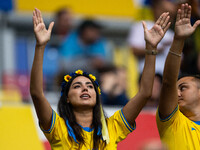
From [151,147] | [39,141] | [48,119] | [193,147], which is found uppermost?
[151,147]

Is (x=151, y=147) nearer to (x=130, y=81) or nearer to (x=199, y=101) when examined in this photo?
(x=199, y=101)

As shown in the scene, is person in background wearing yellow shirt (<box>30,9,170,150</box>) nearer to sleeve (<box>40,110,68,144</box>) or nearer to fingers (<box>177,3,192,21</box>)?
sleeve (<box>40,110,68,144</box>)

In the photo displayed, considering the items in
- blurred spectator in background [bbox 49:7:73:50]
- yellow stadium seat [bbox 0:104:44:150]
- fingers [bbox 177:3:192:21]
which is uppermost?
fingers [bbox 177:3:192:21]

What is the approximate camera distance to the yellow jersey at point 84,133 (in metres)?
4.16

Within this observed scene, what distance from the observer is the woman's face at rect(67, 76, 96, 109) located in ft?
14.4

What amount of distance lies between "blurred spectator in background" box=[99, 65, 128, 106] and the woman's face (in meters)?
1.93

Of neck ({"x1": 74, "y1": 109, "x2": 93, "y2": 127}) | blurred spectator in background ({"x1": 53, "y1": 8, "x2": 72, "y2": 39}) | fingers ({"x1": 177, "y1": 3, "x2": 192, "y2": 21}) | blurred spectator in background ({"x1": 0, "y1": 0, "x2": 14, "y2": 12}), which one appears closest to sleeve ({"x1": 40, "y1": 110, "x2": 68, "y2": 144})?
neck ({"x1": 74, "y1": 109, "x2": 93, "y2": 127})

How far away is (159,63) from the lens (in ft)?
22.4

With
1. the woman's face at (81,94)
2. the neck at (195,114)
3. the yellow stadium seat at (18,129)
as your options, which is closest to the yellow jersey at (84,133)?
the woman's face at (81,94)

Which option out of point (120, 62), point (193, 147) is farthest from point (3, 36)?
point (193, 147)

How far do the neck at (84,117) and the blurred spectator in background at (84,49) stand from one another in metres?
2.47

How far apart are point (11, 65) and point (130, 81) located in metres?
2.17

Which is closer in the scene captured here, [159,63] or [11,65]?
[159,63]

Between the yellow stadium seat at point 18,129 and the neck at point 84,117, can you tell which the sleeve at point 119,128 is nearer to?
the neck at point 84,117
